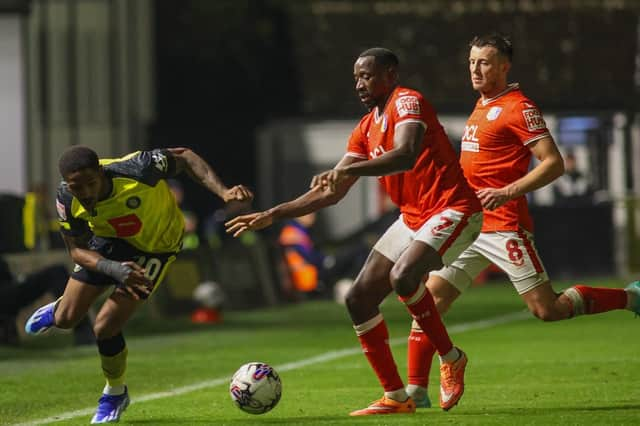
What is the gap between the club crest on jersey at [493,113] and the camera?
10516 mm

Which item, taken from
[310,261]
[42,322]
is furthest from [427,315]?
[310,261]

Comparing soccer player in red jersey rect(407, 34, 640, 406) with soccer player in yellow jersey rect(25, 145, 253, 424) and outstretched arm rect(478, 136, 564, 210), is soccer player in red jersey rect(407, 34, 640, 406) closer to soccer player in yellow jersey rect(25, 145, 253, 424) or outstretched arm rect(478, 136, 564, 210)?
outstretched arm rect(478, 136, 564, 210)

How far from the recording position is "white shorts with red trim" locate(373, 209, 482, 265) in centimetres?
1003

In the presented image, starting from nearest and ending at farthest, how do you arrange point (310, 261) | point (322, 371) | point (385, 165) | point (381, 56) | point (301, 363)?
point (385, 165) → point (381, 56) → point (322, 371) → point (301, 363) → point (310, 261)

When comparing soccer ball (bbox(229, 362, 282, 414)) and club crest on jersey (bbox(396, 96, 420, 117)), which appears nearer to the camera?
club crest on jersey (bbox(396, 96, 420, 117))

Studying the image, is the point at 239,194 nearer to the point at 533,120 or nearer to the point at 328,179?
the point at 328,179

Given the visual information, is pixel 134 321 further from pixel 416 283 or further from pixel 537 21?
pixel 537 21

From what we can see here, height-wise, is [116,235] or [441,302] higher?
[116,235]

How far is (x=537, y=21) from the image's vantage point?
36500mm

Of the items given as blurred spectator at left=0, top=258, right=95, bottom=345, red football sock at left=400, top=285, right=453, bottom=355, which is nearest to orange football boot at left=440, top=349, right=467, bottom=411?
red football sock at left=400, top=285, right=453, bottom=355

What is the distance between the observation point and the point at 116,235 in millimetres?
10414

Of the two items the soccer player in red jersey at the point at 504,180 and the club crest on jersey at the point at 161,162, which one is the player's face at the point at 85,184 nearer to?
the club crest on jersey at the point at 161,162

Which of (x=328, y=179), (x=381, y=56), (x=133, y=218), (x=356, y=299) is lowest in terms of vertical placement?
(x=356, y=299)

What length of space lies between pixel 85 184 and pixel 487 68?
268 centimetres
